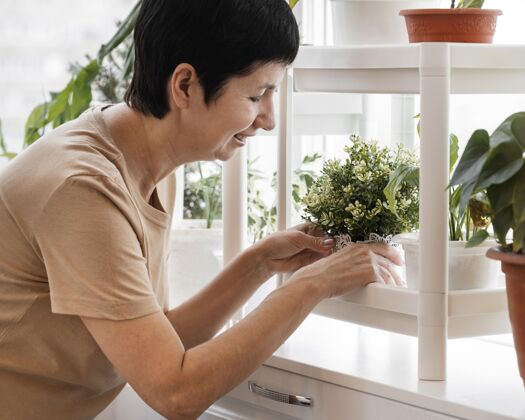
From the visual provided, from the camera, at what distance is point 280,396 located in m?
1.47

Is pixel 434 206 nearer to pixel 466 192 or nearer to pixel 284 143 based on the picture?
pixel 466 192

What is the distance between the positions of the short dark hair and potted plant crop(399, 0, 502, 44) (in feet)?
0.62

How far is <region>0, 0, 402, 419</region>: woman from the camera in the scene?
1.25 m

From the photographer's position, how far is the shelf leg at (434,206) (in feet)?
4.19

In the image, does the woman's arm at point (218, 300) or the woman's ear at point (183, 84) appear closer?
the woman's ear at point (183, 84)

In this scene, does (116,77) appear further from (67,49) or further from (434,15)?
(434,15)

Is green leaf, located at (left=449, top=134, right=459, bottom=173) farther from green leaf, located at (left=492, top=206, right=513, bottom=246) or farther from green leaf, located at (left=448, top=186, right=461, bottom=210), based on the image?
green leaf, located at (left=492, top=206, right=513, bottom=246)

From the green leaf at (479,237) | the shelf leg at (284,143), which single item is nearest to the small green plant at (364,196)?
the shelf leg at (284,143)

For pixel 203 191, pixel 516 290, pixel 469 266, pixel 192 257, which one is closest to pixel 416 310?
pixel 469 266

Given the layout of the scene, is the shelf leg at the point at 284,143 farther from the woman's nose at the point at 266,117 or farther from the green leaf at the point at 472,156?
the green leaf at the point at 472,156

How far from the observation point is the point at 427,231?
1.30 m

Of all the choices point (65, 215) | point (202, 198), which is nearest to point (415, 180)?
point (65, 215)

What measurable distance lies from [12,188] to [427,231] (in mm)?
608

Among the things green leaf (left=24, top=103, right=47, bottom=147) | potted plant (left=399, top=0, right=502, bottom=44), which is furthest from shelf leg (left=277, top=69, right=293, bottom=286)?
green leaf (left=24, top=103, right=47, bottom=147)
